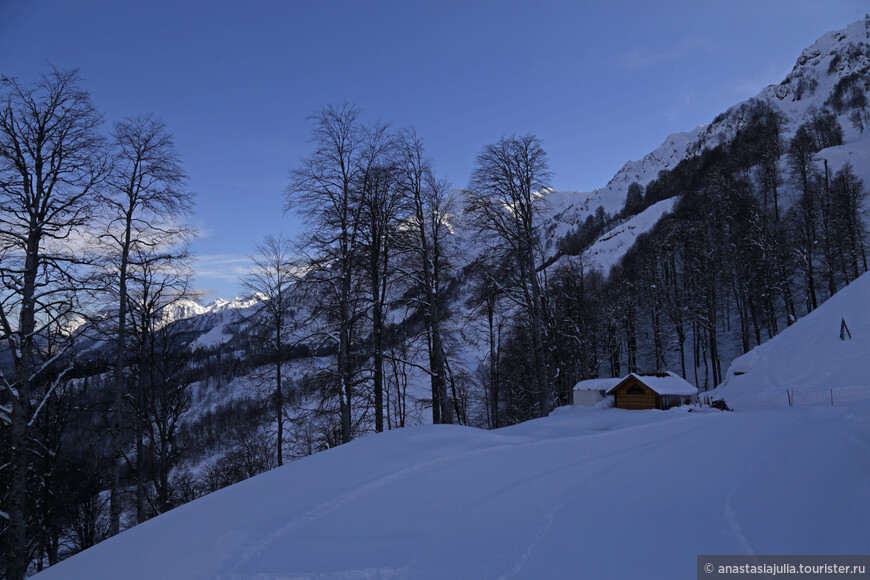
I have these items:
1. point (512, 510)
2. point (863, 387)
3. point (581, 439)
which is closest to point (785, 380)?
point (863, 387)

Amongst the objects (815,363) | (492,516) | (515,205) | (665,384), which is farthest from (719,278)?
(492,516)

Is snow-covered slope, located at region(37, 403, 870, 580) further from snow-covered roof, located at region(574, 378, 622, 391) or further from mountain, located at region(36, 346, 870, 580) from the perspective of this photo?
snow-covered roof, located at region(574, 378, 622, 391)

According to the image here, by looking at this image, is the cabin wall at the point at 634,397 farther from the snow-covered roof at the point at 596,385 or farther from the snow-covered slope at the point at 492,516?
the snow-covered slope at the point at 492,516

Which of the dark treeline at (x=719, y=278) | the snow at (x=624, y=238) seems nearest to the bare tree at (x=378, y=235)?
the dark treeline at (x=719, y=278)

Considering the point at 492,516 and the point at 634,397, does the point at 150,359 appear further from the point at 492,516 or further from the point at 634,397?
the point at 634,397

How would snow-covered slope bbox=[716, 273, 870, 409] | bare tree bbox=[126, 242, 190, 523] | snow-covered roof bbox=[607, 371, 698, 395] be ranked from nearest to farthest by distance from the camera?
bare tree bbox=[126, 242, 190, 523], snow-covered slope bbox=[716, 273, 870, 409], snow-covered roof bbox=[607, 371, 698, 395]

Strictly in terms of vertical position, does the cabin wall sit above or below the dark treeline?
below

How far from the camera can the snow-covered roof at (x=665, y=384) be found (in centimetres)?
2717

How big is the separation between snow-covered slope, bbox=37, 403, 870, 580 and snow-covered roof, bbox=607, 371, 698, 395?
2117 cm

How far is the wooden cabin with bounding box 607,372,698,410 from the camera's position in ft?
88.2

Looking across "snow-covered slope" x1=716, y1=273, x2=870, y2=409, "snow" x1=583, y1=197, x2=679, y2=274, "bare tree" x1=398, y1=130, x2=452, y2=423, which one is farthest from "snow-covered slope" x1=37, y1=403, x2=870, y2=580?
"snow" x1=583, y1=197, x2=679, y2=274

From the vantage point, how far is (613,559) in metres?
3.50

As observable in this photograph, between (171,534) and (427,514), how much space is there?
2569 mm

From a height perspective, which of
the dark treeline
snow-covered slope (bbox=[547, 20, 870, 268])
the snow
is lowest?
the dark treeline
